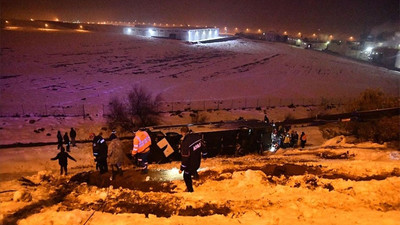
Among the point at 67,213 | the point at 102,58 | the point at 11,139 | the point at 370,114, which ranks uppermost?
the point at 102,58

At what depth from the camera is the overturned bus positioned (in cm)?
1180

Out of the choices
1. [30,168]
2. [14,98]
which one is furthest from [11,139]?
[14,98]

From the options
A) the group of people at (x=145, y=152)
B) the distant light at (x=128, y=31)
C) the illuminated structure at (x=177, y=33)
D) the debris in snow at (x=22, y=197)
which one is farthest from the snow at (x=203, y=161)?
the distant light at (x=128, y=31)

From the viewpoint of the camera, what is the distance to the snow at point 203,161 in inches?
239

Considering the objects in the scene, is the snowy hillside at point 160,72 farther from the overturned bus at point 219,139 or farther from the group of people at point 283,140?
the overturned bus at point 219,139

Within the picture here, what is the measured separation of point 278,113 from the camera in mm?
34969

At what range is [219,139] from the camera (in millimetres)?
13195

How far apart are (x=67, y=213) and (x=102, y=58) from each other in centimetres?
5811

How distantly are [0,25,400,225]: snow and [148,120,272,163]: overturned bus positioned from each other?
0.68 meters

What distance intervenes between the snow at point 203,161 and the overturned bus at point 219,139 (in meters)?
0.68

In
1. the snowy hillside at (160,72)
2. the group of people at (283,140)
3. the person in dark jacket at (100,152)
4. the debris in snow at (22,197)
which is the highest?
the snowy hillside at (160,72)

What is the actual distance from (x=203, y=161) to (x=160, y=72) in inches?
1687

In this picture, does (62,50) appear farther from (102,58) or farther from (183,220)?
(183,220)

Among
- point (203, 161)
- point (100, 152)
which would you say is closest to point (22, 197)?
point (100, 152)
